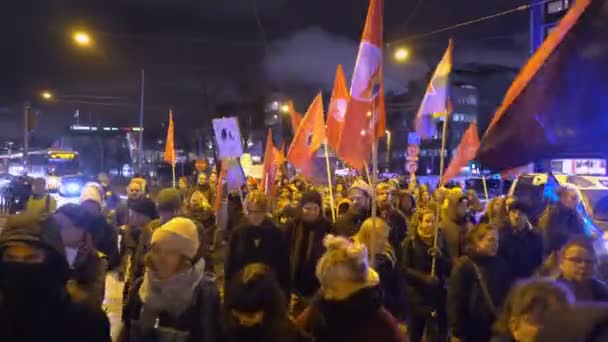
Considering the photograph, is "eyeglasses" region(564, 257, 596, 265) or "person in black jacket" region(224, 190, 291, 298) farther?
"person in black jacket" region(224, 190, 291, 298)

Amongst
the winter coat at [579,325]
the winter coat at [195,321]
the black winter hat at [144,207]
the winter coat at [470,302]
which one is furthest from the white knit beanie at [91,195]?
the winter coat at [579,325]

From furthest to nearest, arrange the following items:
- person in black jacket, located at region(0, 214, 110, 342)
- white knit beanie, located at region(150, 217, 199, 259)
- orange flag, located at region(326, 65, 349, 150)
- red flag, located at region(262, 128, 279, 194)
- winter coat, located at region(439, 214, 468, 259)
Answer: red flag, located at region(262, 128, 279, 194) → orange flag, located at region(326, 65, 349, 150) → winter coat, located at region(439, 214, 468, 259) → white knit beanie, located at region(150, 217, 199, 259) → person in black jacket, located at region(0, 214, 110, 342)

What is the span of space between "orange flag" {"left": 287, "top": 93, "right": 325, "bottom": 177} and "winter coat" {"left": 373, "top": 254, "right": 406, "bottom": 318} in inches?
194

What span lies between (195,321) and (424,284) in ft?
9.24

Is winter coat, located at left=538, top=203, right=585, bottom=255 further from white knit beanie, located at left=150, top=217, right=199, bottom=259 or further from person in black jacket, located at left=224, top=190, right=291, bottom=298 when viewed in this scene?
white knit beanie, located at left=150, top=217, right=199, bottom=259

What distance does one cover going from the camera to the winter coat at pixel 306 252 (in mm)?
5684

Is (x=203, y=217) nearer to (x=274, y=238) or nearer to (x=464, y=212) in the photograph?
(x=274, y=238)

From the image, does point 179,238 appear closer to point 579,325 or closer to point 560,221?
point 579,325

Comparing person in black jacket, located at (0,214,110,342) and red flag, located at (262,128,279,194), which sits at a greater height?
red flag, located at (262,128,279,194)

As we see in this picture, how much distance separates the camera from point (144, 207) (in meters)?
6.11

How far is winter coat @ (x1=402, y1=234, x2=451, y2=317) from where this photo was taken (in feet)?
17.7

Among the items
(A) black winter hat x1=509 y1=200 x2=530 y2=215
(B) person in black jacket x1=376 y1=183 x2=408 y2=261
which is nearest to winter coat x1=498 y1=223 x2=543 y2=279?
(A) black winter hat x1=509 y1=200 x2=530 y2=215

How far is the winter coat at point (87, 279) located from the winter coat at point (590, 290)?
2.87m

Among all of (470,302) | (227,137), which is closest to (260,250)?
(470,302)
